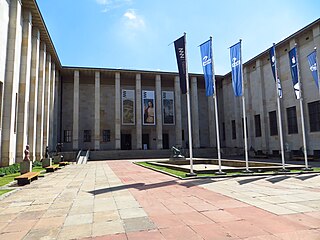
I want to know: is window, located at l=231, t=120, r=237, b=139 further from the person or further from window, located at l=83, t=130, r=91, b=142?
window, located at l=83, t=130, r=91, b=142

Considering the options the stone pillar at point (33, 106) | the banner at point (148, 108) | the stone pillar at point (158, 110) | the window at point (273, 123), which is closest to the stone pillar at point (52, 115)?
the stone pillar at point (33, 106)

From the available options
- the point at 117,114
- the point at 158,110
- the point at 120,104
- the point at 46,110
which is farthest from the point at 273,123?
the point at 46,110

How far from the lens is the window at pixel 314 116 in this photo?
91.5ft

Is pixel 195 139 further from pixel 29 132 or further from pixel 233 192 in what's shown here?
pixel 233 192

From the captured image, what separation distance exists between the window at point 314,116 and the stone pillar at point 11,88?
99.7 feet

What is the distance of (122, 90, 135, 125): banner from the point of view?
1686 inches

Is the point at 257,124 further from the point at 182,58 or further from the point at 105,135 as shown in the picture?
the point at 182,58

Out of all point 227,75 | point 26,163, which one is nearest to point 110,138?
point 227,75

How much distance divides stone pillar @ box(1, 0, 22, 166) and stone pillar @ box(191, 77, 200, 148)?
28934 millimetres

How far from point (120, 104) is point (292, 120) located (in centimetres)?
2598

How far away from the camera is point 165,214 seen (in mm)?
6043

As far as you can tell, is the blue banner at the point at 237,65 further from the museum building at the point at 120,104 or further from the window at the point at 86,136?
the window at the point at 86,136

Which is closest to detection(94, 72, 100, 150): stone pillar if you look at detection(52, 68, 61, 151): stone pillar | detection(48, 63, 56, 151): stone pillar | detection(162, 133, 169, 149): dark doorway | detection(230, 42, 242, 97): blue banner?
detection(52, 68, 61, 151): stone pillar

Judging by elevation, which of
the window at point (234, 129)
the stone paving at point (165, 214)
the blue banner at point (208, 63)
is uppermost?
the blue banner at point (208, 63)
